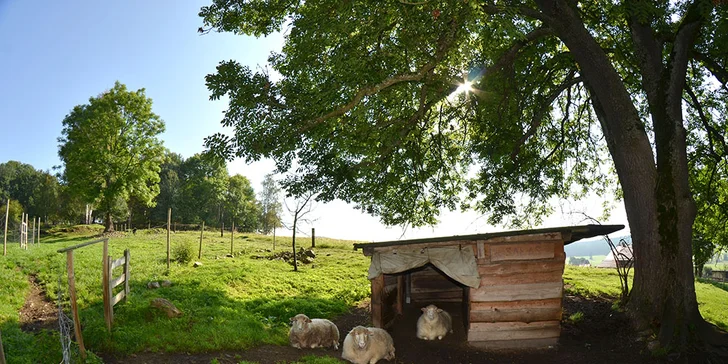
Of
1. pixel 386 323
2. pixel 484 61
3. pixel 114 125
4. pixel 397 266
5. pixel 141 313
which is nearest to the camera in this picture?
pixel 141 313

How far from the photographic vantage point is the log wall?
474 inches

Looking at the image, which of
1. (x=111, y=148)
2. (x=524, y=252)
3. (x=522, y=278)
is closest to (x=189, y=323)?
(x=522, y=278)

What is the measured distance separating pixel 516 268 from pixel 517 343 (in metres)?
1.97

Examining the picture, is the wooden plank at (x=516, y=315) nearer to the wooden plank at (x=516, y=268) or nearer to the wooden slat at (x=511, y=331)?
the wooden slat at (x=511, y=331)

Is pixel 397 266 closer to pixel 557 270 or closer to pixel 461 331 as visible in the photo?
pixel 461 331

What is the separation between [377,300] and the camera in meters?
13.0

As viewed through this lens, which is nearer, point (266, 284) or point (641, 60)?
point (641, 60)

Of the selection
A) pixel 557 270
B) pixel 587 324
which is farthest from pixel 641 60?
pixel 587 324

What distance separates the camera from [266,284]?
18516 millimetres

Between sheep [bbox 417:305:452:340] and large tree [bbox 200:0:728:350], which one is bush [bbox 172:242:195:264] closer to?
large tree [bbox 200:0:728:350]

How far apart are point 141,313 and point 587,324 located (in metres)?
12.6

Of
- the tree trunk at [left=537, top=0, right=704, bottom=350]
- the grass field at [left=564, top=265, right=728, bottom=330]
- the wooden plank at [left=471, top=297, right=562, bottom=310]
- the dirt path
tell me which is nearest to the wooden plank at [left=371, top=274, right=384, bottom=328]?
the wooden plank at [left=471, top=297, right=562, bottom=310]

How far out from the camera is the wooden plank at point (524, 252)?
12164mm

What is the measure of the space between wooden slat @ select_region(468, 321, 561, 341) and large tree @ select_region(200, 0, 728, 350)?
7.11 feet
